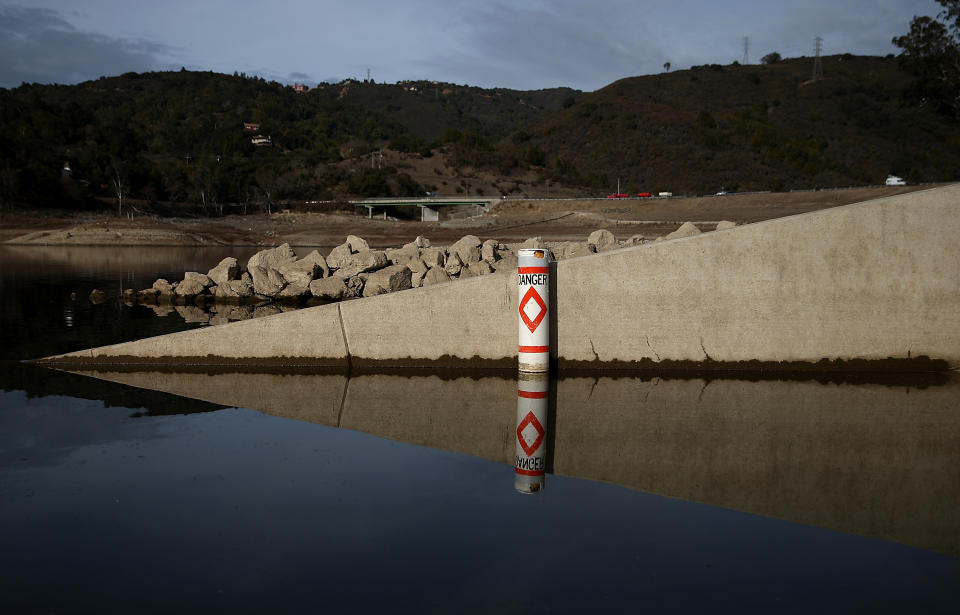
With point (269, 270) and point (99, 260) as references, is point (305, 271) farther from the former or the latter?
point (99, 260)

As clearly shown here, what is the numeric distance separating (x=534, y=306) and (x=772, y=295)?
3.41m

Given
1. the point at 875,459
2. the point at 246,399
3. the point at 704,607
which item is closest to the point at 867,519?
the point at 875,459

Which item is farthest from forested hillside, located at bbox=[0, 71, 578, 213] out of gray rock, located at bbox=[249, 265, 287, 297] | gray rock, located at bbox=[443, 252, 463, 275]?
gray rock, located at bbox=[443, 252, 463, 275]

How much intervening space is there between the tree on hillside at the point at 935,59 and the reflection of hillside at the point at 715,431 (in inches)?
1859

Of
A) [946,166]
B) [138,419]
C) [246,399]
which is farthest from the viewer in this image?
[946,166]

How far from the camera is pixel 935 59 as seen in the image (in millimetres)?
48562

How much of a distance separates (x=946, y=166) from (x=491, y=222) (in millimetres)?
63979

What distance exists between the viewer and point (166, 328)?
15.9m

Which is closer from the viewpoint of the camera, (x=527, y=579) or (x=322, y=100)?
(x=527, y=579)

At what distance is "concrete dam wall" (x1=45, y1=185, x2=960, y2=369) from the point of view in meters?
10.6

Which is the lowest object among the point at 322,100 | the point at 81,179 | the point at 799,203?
the point at 799,203

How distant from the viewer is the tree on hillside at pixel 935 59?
158 ft

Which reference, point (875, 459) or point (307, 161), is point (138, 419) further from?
point (307, 161)

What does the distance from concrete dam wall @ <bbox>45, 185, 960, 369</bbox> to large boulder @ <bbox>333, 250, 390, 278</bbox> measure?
8.98 m
